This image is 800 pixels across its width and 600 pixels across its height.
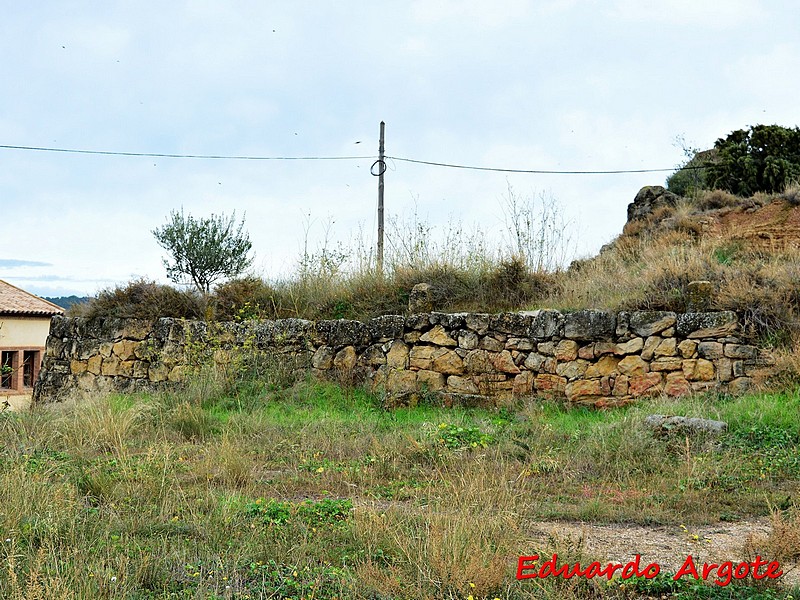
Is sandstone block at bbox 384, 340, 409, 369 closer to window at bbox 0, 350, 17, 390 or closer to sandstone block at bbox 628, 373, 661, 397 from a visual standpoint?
sandstone block at bbox 628, 373, 661, 397

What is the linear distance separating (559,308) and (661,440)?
3518 mm

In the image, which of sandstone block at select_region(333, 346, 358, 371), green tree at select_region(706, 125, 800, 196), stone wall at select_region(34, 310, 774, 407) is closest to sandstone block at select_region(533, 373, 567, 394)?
stone wall at select_region(34, 310, 774, 407)

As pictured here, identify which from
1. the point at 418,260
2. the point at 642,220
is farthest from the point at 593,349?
the point at 642,220

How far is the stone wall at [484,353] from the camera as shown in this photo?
9211mm

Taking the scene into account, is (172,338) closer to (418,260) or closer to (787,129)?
(418,260)

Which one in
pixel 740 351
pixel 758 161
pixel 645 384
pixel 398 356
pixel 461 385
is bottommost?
pixel 461 385

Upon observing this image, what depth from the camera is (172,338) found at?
12.5 m

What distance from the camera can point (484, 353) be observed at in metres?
10.3

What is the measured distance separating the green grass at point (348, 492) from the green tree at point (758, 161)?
1388 centimetres

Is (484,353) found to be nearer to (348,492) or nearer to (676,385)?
(676,385)

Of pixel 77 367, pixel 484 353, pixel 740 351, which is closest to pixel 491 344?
pixel 484 353

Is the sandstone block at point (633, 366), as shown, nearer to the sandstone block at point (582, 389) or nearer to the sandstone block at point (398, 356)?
the sandstone block at point (582, 389)

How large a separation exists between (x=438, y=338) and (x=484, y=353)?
0.75 metres

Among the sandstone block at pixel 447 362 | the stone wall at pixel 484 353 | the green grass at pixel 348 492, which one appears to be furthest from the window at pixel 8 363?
the sandstone block at pixel 447 362
